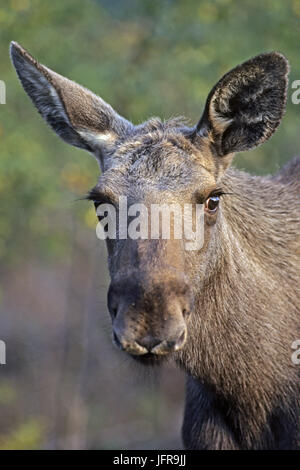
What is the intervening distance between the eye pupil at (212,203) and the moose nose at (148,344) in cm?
116

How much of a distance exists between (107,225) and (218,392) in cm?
164

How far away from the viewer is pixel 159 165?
6.06 m

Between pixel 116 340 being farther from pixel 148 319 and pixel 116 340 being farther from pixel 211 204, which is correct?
pixel 211 204

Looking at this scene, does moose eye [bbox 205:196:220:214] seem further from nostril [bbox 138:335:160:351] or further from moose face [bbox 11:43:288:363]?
nostril [bbox 138:335:160:351]

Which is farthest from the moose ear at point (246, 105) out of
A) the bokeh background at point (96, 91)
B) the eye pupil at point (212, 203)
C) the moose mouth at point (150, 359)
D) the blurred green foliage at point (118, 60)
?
the blurred green foliage at point (118, 60)

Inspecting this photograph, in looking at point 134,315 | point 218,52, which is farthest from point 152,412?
point 134,315

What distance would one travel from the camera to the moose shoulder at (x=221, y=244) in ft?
19.5

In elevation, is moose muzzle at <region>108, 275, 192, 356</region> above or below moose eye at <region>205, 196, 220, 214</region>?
below

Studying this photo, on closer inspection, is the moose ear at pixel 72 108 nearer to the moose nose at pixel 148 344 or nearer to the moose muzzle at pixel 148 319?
the moose muzzle at pixel 148 319

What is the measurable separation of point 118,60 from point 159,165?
751 cm

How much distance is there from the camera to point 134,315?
525 cm

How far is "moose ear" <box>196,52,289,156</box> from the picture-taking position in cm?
612

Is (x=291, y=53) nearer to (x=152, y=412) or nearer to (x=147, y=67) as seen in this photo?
(x=147, y=67)

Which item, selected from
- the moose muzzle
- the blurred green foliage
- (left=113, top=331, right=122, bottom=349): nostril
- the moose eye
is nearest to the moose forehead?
the moose eye
